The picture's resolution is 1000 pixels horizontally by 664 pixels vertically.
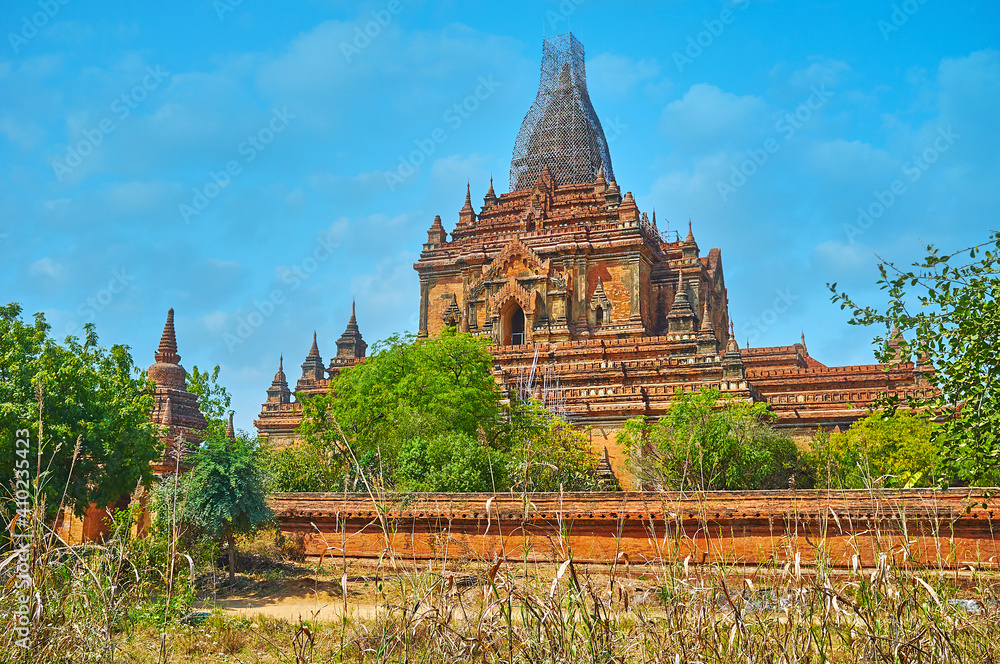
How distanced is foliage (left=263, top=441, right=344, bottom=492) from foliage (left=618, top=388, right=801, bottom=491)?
7.65 meters

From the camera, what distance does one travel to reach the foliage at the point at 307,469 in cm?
2256

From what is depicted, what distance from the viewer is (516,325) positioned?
36469 millimetres

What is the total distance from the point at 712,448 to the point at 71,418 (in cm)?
1396

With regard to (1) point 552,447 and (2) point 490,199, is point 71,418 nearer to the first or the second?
(1) point 552,447

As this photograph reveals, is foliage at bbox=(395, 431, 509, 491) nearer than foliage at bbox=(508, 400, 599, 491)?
Yes

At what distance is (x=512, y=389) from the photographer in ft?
92.2

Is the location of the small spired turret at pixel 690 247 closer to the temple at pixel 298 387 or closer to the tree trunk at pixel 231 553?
the temple at pixel 298 387

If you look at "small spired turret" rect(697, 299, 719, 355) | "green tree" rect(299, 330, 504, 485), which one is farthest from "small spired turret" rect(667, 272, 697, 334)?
"green tree" rect(299, 330, 504, 485)

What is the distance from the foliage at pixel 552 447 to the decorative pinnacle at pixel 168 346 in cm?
1947

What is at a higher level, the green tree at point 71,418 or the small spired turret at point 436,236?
the small spired turret at point 436,236

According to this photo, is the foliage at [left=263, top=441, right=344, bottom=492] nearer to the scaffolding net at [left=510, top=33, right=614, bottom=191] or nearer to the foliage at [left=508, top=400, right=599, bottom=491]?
the foliage at [left=508, top=400, right=599, bottom=491]

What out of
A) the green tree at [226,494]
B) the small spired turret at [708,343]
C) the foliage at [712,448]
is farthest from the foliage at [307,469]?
the small spired turret at [708,343]

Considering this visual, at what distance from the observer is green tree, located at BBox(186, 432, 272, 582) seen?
15.7 meters

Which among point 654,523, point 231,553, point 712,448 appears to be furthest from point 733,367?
point 231,553
